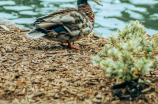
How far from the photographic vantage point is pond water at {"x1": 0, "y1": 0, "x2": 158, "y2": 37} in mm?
8930

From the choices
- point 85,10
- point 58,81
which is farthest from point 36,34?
point 58,81

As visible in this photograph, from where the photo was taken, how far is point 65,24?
5273 mm

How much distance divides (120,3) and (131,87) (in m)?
7.62

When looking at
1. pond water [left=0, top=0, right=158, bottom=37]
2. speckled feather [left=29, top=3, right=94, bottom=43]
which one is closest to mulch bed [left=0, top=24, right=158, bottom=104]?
speckled feather [left=29, top=3, right=94, bottom=43]

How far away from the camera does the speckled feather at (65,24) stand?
522cm

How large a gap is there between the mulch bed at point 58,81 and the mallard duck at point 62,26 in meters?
0.29

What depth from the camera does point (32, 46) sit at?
18.4 feet

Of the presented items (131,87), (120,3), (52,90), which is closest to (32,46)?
(52,90)

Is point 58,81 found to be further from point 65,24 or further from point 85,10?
point 85,10

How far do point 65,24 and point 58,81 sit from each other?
1.48 m

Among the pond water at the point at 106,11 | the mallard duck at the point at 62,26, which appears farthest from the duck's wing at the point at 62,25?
the pond water at the point at 106,11

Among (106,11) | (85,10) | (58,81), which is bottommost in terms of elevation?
(58,81)

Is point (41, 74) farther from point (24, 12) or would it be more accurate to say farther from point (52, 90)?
point (24, 12)

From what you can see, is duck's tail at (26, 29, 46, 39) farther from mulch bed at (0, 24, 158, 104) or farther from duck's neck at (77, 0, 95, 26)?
duck's neck at (77, 0, 95, 26)
